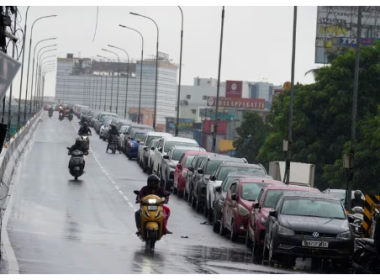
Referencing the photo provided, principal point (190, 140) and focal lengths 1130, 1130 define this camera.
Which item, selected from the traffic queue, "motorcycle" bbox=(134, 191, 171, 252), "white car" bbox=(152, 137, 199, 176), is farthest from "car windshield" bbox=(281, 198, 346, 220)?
"white car" bbox=(152, 137, 199, 176)

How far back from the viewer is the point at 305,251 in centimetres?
2012

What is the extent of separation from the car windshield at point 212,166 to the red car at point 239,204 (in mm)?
6783

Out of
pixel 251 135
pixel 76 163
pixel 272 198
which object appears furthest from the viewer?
A: pixel 251 135

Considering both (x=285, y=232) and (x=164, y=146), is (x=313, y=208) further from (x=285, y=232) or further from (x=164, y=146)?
(x=164, y=146)

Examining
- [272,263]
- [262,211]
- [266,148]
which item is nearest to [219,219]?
[262,211]

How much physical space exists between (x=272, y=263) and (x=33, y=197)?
1397 cm

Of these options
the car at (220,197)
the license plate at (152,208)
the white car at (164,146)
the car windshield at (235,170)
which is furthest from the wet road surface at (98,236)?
the white car at (164,146)

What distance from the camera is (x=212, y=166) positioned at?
112ft

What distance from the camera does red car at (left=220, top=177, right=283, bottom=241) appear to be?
24859 millimetres

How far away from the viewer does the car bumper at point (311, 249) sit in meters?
20.1

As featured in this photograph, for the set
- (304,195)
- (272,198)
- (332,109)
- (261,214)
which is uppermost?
(332,109)

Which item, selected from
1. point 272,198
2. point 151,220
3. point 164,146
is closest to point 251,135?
point 164,146

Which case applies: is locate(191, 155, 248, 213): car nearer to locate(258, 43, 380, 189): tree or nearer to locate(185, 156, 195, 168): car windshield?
locate(185, 156, 195, 168): car windshield

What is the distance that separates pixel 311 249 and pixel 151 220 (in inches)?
132
